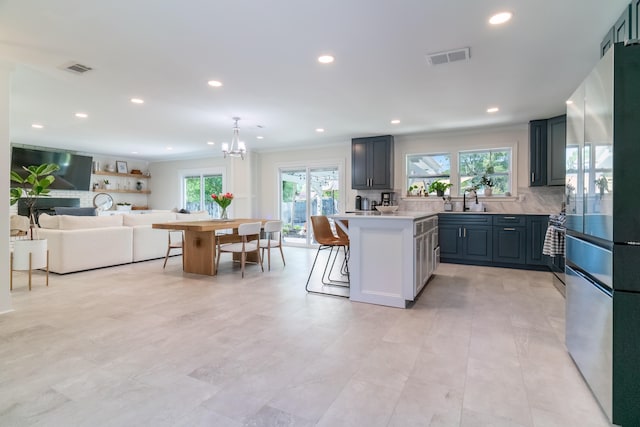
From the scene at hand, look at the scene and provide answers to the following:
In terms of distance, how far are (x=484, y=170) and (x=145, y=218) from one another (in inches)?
241

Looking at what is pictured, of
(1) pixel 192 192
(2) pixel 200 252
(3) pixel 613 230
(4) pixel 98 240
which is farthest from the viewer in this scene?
(1) pixel 192 192

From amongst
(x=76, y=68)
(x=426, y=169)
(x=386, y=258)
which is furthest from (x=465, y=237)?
(x=76, y=68)

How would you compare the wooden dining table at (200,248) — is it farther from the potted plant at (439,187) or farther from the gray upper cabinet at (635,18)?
the gray upper cabinet at (635,18)

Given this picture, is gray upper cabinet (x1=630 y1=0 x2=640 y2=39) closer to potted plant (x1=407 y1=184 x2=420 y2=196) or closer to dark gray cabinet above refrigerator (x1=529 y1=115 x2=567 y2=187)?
dark gray cabinet above refrigerator (x1=529 y1=115 x2=567 y2=187)

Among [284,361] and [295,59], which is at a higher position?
[295,59]

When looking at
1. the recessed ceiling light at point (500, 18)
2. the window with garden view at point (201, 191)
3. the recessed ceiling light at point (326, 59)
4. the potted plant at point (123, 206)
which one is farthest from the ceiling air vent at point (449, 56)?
the potted plant at point (123, 206)

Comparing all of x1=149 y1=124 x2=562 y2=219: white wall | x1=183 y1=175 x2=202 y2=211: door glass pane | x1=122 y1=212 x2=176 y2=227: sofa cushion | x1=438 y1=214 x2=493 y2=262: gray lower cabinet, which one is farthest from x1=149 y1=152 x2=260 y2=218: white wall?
x1=438 y1=214 x2=493 y2=262: gray lower cabinet

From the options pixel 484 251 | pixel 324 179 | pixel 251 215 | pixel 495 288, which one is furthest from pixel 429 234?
pixel 251 215

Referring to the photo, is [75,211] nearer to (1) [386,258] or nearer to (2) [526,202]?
(1) [386,258]

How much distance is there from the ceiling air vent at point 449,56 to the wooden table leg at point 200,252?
11.6ft

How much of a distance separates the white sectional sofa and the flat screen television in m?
3.64

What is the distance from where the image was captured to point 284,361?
210 centimetres

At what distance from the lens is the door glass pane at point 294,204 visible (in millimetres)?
7755

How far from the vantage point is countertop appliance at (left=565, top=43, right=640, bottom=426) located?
1427 mm
